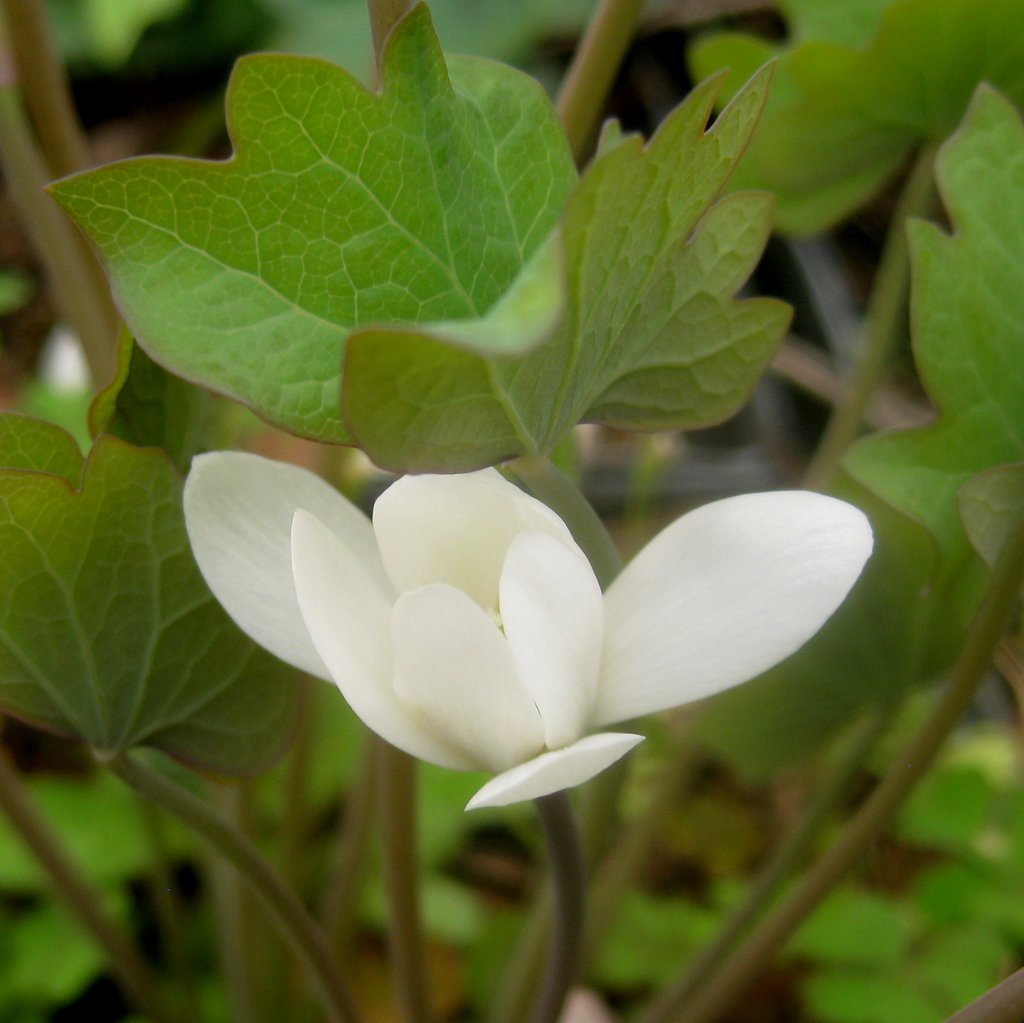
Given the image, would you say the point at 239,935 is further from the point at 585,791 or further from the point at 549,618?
the point at 549,618

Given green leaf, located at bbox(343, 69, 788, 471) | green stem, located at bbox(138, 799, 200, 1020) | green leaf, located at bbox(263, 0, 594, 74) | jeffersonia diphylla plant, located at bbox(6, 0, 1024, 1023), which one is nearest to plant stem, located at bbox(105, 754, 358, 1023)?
jeffersonia diphylla plant, located at bbox(6, 0, 1024, 1023)

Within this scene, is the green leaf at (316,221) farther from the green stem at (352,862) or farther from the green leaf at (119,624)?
the green stem at (352,862)

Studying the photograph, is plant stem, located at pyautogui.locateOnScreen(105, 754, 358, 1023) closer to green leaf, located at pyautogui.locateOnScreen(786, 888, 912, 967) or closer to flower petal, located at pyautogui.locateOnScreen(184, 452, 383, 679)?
flower petal, located at pyautogui.locateOnScreen(184, 452, 383, 679)

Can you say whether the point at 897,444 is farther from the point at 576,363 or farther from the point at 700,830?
the point at 700,830

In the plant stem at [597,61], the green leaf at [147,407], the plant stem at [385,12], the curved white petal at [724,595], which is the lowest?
the curved white petal at [724,595]

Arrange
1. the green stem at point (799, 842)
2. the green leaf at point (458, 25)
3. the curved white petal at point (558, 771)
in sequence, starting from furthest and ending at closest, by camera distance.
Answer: the green leaf at point (458, 25) → the green stem at point (799, 842) → the curved white petal at point (558, 771)

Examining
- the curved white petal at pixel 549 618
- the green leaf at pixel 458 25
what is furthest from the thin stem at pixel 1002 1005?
the green leaf at pixel 458 25

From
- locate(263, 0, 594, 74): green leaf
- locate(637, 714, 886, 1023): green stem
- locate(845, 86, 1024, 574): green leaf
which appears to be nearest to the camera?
locate(845, 86, 1024, 574): green leaf
